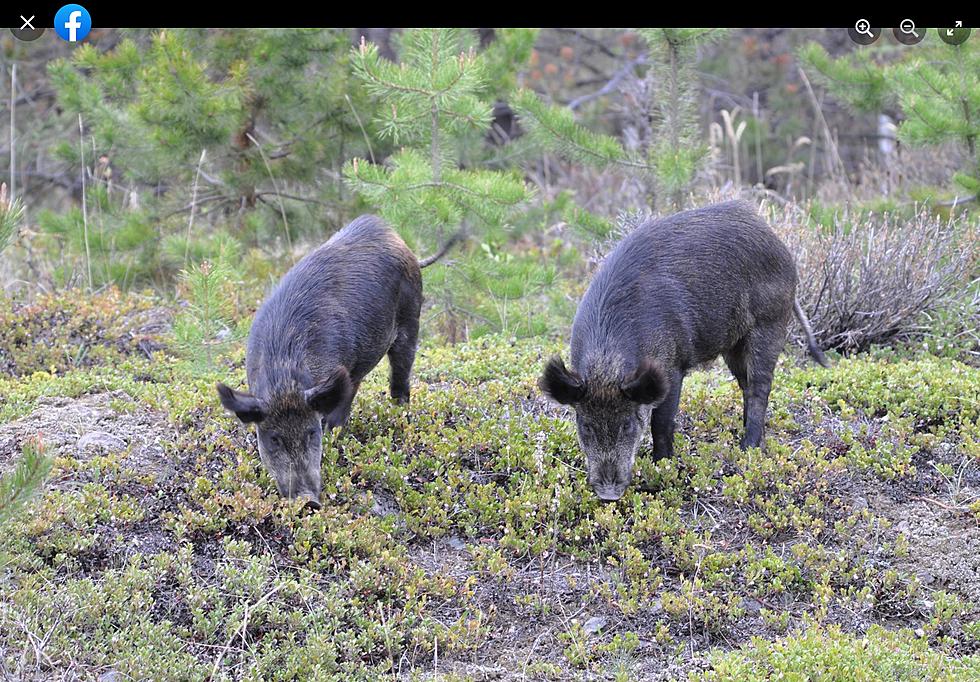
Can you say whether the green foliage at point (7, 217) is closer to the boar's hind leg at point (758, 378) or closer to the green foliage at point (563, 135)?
the boar's hind leg at point (758, 378)

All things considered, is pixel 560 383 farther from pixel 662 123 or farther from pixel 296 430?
pixel 662 123

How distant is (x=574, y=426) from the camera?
6.57m

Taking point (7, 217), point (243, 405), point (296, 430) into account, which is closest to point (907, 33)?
point (296, 430)

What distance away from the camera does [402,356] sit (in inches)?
271

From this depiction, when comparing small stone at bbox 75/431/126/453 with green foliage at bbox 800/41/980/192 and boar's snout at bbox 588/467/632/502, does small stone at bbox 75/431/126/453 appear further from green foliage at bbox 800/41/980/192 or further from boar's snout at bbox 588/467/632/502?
green foliage at bbox 800/41/980/192

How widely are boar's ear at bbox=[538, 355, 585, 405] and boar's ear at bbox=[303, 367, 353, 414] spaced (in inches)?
38.6

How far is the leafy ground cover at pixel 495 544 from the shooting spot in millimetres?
4664

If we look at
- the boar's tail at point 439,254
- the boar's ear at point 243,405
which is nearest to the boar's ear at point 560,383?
the boar's ear at point 243,405

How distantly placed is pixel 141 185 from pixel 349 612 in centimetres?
898

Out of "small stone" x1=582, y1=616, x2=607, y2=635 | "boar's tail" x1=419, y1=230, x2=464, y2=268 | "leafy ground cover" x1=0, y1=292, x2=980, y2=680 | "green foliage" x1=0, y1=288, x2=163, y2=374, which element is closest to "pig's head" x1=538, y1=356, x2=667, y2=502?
"leafy ground cover" x1=0, y1=292, x2=980, y2=680

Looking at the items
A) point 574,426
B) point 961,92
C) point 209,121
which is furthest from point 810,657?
point 209,121

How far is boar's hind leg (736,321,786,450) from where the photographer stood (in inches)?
252
